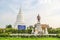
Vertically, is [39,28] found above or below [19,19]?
below

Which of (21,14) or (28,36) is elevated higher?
(21,14)

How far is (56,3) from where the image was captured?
140 inches

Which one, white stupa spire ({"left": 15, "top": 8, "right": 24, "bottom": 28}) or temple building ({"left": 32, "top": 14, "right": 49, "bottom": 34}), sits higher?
white stupa spire ({"left": 15, "top": 8, "right": 24, "bottom": 28})

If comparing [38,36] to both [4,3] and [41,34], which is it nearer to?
[41,34]

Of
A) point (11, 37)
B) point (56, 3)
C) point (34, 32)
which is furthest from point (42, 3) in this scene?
point (11, 37)

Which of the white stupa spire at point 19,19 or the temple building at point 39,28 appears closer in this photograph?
the white stupa spire at point 19,19

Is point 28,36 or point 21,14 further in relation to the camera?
point 28,36

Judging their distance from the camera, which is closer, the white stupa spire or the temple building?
the white stupa spire

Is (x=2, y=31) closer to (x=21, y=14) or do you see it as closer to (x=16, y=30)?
(x=16, y=30)

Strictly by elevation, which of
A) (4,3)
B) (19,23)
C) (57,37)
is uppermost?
(4,3)

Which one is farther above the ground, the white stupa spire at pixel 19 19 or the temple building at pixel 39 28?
the white stupa spire at pixel 19 19

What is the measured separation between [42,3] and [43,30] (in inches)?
23.0

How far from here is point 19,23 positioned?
384 cm

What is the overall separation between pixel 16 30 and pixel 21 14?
1.16 ft
